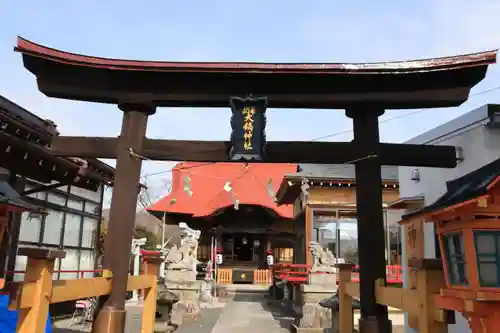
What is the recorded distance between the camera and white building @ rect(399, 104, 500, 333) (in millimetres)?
6238

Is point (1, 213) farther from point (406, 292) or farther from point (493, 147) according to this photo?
point (493, 147)

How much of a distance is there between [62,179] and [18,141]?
2.73 m

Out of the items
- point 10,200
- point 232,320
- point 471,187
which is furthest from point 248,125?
point 232,320

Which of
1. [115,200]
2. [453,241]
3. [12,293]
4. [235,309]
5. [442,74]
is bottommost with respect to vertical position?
[235,309]

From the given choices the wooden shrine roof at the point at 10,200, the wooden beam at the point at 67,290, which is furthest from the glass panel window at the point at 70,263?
the wooden shrine roof at the point at 10,200

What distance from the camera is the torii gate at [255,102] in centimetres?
580

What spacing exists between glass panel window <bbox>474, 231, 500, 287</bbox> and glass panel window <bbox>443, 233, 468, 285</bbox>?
14cm

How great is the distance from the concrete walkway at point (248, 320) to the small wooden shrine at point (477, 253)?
9.17 metres

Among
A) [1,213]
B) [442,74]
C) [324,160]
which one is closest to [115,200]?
[1,213]

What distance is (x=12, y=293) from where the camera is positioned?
3600 mm

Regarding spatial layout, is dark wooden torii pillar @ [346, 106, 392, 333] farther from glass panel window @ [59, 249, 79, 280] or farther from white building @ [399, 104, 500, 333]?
glass panel window @ [59, 249, 79, 280]

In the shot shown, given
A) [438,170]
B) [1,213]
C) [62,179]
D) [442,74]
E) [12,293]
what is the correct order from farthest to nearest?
[62,179] → [438,170] → [442,74] → [1,213] → [12,293]

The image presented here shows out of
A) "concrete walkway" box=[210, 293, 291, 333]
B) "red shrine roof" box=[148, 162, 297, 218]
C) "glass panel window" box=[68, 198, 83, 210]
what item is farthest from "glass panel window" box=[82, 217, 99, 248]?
"red shrine roof" box=[148, 162, 297, 218]

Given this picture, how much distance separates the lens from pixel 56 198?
39.5 feet
